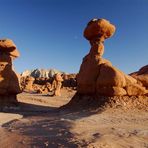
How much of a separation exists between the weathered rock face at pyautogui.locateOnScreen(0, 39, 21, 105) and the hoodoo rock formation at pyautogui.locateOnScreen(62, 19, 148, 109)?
4.63 metres

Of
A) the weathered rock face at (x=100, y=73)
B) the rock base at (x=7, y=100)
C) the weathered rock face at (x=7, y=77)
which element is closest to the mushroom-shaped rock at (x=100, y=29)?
the weathered rock face at (x=100, y=73)

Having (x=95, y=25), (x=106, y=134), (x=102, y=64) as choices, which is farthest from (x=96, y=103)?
(x=106, y=134)

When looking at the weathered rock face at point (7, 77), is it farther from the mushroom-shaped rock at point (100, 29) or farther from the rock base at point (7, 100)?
the mushroom-shaped rock at point (100, 29)

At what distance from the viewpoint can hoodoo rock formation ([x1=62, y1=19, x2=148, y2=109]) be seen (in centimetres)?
1325

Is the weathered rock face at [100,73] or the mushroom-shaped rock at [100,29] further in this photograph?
the mushroom-shaped rock at [100,29]

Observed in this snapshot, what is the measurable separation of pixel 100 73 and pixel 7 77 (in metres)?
6.98

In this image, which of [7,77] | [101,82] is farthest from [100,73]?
[7,77]

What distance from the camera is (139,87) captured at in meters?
13.7

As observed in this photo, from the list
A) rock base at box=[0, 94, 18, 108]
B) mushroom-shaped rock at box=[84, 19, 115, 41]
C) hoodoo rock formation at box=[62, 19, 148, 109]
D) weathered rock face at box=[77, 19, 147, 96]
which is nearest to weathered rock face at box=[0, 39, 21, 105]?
rock base at box=[0, 94, 18, 108]

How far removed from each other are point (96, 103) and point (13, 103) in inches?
267

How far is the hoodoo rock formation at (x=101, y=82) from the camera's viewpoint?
1325 centimetres

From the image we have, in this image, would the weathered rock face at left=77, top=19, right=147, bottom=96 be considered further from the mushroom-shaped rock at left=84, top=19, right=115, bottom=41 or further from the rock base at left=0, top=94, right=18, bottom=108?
the rock base at left=0, top=94, right=18, bottom=108

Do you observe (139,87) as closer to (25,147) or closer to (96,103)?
(96,103)

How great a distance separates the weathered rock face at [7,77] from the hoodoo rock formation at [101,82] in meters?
4.63
